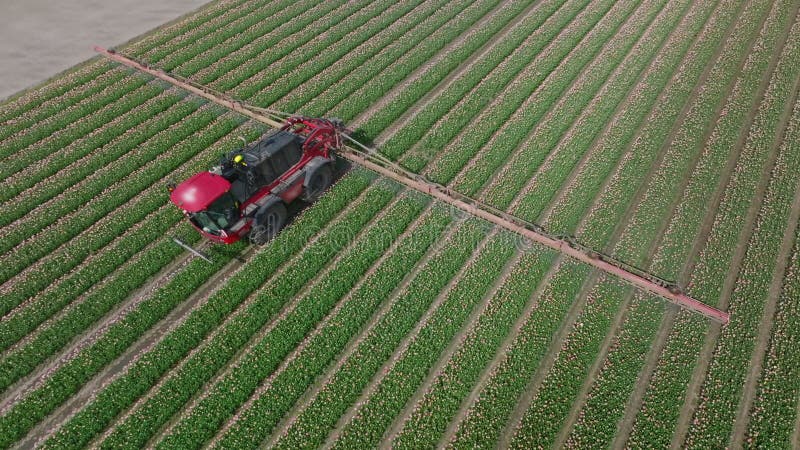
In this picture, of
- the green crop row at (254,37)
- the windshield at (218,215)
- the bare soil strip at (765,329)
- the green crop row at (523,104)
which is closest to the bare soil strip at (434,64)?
the green crop row at (523,104)

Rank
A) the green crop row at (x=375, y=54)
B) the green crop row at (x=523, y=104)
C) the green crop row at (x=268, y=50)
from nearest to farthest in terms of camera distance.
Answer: the green crop row at (x=523, y=104) → the green crop row at (x=375, y=54) → the green crop row at (x=268, y=50)

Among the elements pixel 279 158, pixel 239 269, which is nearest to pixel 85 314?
pixel 239 269

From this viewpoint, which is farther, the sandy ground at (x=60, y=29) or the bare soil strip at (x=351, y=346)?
the sandy ground at (x=60, y=29)

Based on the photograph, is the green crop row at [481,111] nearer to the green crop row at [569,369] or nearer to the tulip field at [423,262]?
the tulip field at [423,262]

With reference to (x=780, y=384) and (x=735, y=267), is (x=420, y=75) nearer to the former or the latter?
(x=735, y=267)

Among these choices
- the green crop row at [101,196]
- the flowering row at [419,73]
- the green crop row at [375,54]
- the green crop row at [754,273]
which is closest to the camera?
the green crop row at [754,273]

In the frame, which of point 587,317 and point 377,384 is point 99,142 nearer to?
point 377,384
